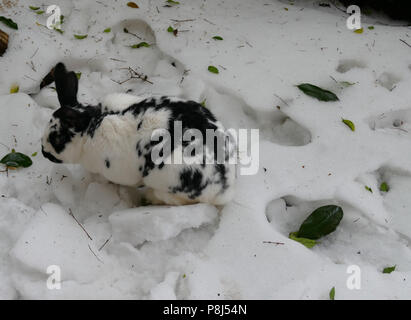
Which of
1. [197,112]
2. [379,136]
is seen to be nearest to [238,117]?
[197,112]

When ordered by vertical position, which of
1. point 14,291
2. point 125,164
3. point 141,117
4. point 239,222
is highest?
point 141,117

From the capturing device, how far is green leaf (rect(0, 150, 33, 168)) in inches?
106

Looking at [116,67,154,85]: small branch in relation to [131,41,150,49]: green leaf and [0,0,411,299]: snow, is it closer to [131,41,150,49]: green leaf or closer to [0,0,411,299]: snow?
[0,0,411,299]: snow

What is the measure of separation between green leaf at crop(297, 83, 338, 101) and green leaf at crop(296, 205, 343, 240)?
1.04m

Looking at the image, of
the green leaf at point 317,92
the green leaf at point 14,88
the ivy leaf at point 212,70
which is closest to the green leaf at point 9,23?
the green leaf at point 14,88

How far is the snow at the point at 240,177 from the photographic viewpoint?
2.19m

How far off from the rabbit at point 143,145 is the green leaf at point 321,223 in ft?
1.55

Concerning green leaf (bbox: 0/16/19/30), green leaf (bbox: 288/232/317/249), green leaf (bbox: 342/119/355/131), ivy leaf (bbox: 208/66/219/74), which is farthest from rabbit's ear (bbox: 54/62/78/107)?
green leaf (bbox: 342/119/355/131)

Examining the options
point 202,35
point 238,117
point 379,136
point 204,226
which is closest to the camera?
point 204,226

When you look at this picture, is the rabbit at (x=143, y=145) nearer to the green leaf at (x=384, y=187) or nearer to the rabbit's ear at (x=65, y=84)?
the rabbit's ear at (x=65, y=84)
